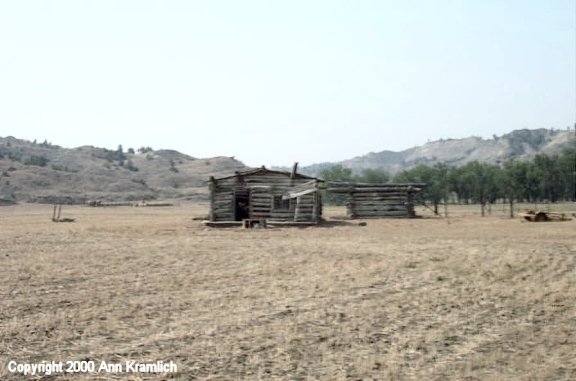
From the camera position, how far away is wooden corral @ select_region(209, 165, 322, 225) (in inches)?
1414

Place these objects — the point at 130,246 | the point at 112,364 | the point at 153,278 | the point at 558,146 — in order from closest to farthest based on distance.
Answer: the point at 112,364 < the point at 153,278 < the point at 130,246 < the point at 558,146

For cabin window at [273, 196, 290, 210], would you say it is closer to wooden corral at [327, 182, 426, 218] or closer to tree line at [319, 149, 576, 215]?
wooden corral at [327, 182, 426, 218]

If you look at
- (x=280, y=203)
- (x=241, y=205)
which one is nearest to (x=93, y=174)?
(x=241, y=205)

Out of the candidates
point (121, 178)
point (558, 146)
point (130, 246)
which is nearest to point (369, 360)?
point (130, 246)

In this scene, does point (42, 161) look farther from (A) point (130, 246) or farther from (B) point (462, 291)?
(B) point (462, 291)

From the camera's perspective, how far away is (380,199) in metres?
43.0

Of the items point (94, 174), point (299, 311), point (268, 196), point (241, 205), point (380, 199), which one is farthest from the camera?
point (94, 174)

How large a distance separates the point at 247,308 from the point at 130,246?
39.4 feet

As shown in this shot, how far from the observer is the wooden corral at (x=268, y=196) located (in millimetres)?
35906

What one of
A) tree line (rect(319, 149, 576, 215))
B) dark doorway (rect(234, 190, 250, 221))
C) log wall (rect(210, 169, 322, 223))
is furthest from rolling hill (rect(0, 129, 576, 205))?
log wall (rect(210, 169, 322, 223))

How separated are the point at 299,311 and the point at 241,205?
27.9 metres

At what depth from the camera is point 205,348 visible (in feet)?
28.0

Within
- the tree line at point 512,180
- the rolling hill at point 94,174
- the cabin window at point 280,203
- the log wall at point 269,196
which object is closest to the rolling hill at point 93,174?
the rolling hill at point 94,174

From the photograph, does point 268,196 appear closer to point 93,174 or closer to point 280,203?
point 280,203
